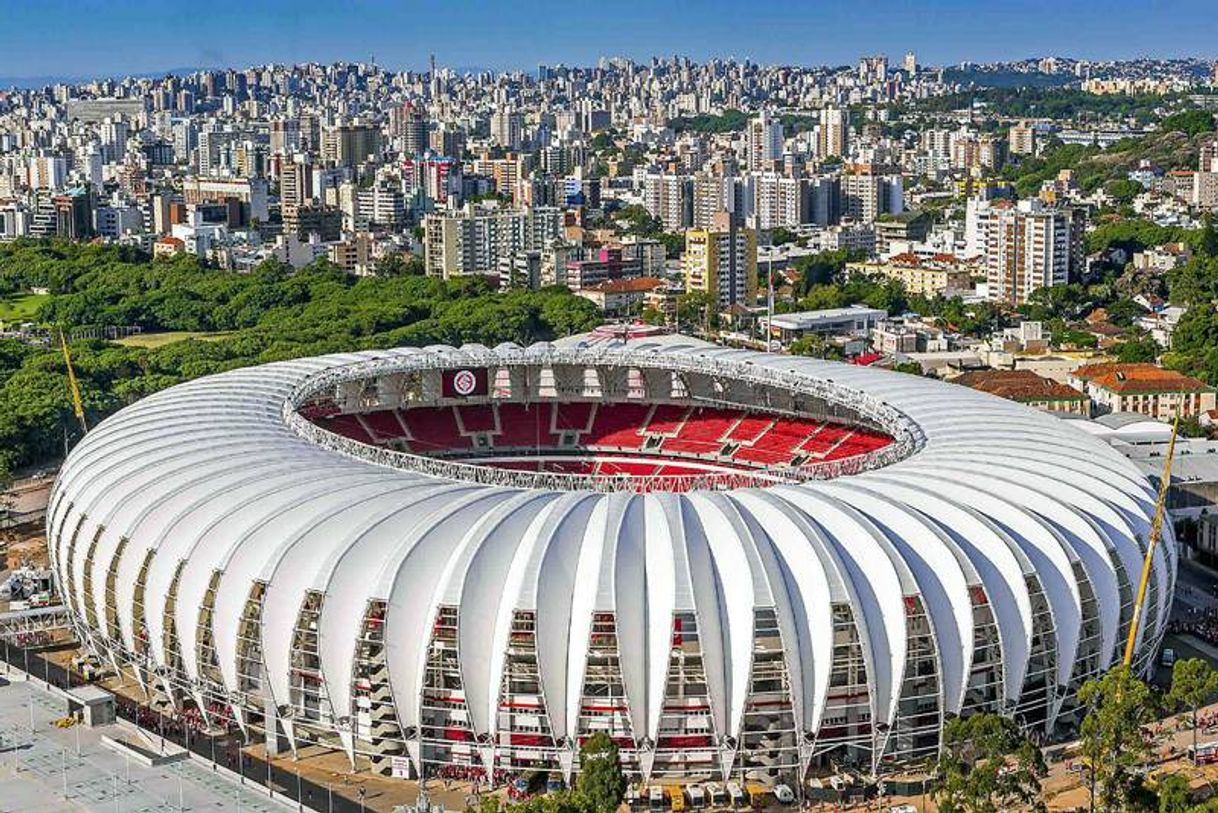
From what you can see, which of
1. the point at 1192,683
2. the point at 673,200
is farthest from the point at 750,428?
the point at 673,200

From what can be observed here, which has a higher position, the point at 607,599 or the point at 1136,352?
the point at 607,599

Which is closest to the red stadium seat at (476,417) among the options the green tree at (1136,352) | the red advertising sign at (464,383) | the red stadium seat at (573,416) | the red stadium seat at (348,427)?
the red advertising sign at (464,383)

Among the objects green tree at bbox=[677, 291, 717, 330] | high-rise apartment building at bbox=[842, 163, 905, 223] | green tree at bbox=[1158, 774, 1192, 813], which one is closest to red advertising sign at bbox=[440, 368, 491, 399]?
green tree at bbox=[1158, 774, 1192, 813]

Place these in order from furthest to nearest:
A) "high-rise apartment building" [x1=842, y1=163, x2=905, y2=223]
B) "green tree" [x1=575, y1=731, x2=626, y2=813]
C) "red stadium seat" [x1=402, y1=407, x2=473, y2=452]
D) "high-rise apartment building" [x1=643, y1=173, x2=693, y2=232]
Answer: "high-rise apartment building" [x1=842, y1=163, x2=905, y2=223]
"high-rise apartment building" [x1=643, y1=173, x2=693, y2=232]
"red stadium seat" [x1=402, y1=407, x2=473, y2=452]
"green tree" [x1=575, y1=731, x2=626, y2=813]

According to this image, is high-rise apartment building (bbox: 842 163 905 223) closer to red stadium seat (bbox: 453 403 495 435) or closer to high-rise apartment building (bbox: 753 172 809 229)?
high-rise apartment building (bbox: 753 172 809 229)

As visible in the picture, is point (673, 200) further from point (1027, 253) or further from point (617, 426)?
point (617, 426)

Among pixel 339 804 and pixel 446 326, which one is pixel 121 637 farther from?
pixel 446 326
